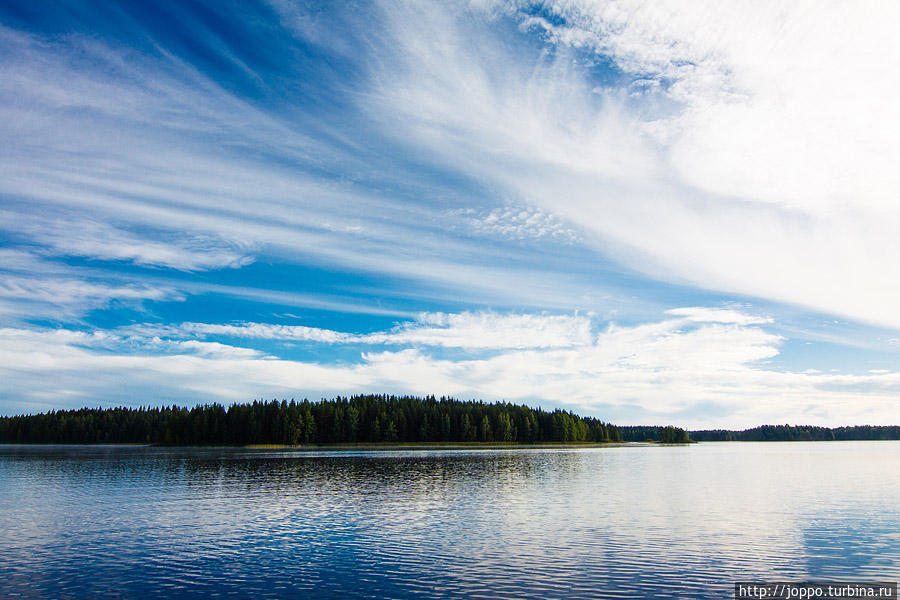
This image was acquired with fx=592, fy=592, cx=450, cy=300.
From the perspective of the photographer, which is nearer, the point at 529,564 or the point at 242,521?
the point at 529,564

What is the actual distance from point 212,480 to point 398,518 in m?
43.7

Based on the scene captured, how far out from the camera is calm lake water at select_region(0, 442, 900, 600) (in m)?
27.1

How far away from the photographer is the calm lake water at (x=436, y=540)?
89.0 feet

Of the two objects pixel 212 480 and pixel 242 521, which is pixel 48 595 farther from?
pixel 212 480

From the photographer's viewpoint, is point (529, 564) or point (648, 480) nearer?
point (529, 564)

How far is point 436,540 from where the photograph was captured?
3712 cm

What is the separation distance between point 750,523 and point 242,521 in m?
37.6

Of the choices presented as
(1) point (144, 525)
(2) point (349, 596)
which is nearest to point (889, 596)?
(2) point (349, 596)

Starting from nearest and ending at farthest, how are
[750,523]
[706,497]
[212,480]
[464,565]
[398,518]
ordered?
1. [464,565]
2. [750,523]
3. [398,518]
4. [706,497]
5. [212,480]

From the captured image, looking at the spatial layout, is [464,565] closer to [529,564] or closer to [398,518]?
[529,564]

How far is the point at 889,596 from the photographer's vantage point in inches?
971

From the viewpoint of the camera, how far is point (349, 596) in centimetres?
2547

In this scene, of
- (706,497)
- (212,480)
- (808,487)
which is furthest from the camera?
(212,480)

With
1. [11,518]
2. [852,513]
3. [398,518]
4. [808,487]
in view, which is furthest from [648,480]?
[11,518]
